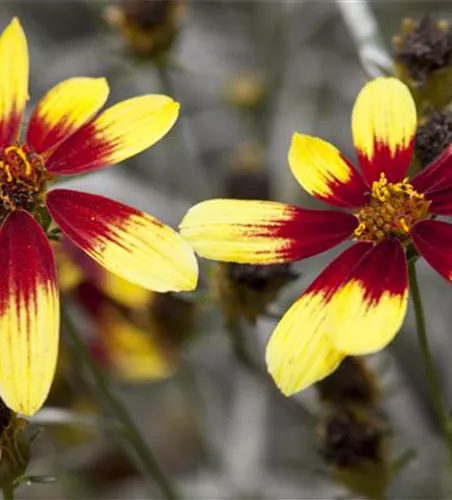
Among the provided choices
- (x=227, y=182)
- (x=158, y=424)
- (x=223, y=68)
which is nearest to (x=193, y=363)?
(x=158, y=424)

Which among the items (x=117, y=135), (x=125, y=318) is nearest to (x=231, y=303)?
(x=117, y=135)

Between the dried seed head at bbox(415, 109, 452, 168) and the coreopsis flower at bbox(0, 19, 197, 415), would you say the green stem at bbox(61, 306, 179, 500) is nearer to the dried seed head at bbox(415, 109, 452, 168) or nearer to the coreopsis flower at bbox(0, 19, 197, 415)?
the coreopsis flower at bbox(0, 19, 197, 415)

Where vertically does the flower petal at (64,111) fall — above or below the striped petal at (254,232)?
above

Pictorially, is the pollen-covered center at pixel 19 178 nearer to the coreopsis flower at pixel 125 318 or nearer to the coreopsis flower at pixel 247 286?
the coreopsis flower at pixel 247 286

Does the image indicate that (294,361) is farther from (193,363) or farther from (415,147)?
(193,363)

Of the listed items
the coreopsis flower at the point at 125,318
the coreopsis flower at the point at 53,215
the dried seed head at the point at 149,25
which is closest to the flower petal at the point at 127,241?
the coreopsis flower at the point at 53,215
